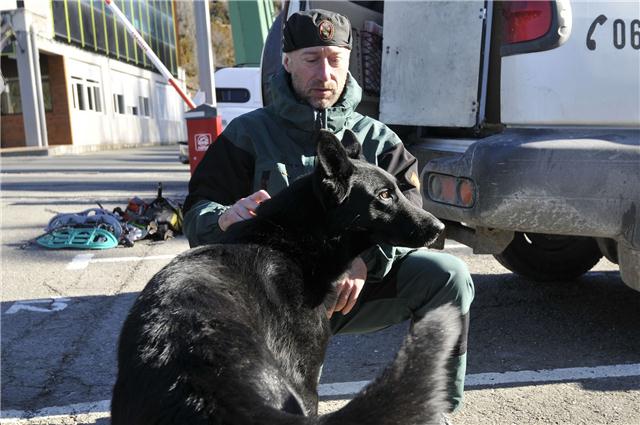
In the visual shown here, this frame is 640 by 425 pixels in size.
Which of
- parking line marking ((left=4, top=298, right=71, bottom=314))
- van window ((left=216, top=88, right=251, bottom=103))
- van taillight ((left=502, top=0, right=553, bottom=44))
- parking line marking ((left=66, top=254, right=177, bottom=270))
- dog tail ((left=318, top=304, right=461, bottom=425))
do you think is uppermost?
van window ((left=216, top=88, right=251, bottom=103))

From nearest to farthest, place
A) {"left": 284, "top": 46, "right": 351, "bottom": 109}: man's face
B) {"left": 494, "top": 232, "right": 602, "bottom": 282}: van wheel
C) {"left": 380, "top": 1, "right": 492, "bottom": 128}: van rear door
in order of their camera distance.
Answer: {"left": 284, "top": 46, "right": 351, "bottom": 109}: man's face, {"left": 380, "top": 1, "right": 492, "bottom": 128}: van rear door, {"left": 494, "top": 232, "right": 602, "bottom": 282}: van wheel

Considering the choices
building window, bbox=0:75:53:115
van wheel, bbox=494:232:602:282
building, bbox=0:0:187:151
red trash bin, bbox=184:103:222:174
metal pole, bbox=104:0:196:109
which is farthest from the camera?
building window, bbox=0:75:53:115

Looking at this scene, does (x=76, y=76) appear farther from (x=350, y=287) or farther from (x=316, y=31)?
(x=350, y=287)

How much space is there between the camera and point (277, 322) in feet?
6.41

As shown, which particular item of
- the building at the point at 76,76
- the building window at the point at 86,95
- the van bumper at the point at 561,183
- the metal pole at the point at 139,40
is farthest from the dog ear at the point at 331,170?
the building window at the point at 86,95

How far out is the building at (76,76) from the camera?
23.9m

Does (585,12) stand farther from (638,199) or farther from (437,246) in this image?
(437,246)

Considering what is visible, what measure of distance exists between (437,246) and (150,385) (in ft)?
Answer: 8.27

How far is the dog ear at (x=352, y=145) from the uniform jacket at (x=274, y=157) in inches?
4.3

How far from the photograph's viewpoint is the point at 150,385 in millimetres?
1521

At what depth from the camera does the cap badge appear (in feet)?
8.38

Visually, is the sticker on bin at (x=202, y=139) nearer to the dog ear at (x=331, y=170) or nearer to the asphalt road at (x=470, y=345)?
the asphalt road at (x=470, y=345)

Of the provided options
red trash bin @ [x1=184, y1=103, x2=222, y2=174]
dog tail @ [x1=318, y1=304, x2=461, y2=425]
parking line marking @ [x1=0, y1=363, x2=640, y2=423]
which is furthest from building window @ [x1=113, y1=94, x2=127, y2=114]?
dog tail @ [x1=318, y1=304, x2=461, y2=425]

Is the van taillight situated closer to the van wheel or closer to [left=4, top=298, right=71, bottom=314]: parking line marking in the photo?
the van wheel
